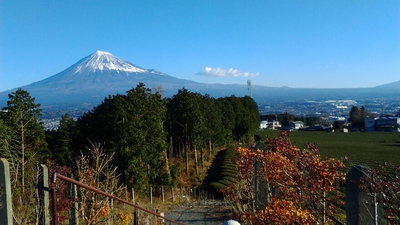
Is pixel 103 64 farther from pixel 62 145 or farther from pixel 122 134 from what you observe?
pixel 122 134

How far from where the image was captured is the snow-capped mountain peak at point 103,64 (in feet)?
384

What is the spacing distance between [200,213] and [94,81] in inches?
3997

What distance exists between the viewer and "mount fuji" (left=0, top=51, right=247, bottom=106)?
326 ft

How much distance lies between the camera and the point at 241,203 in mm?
7473

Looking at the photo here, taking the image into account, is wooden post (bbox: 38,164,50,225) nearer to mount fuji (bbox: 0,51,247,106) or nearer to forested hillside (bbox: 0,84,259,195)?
forested hillside (bbox: 0,84,259,195)

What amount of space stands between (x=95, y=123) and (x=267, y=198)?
14.0m

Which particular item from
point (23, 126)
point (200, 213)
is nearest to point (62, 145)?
point (23, 126)

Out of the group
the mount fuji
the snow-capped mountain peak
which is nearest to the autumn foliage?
the mount fuji

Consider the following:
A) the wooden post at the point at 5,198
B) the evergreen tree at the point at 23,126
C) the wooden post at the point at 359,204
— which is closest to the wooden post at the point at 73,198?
the wooden post at the point at 5,198

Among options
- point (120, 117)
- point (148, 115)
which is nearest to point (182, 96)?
point (148, 115)

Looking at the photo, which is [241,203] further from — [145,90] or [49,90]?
[49,90]

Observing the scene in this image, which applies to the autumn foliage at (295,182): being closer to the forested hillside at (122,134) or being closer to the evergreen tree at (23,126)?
the forested hillside at (122,134)

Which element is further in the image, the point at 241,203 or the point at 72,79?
the point at 72,79

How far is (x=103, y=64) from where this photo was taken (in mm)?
118812
